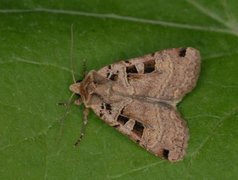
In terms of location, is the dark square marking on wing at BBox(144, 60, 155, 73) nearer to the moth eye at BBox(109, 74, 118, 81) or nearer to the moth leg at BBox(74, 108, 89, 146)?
the moth eye at BBox(109, 74, 118, 81)

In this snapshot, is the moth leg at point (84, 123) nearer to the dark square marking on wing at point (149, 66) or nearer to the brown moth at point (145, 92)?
the brown moth at point (145, 92)

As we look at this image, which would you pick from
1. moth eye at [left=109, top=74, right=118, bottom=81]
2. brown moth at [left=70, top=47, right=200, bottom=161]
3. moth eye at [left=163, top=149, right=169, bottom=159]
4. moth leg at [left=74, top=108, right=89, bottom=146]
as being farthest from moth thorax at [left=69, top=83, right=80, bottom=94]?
moth eye at [left=163, top=149, right=169, bottom=159]

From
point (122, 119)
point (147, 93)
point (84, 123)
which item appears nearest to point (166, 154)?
point (122, 119)

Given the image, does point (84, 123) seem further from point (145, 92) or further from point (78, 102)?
point (145, 92)

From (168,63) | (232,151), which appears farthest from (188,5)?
(232,151)

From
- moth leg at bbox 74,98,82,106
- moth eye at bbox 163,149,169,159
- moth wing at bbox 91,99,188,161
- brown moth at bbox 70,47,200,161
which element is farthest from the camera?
moth leg at bbox 74,98,82,106

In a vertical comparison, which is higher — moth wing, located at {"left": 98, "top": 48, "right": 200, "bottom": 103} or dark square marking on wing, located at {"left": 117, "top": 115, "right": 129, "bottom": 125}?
moth wing, located at {"left": 98, "top": 48, "right": 200, "bottom": 103}

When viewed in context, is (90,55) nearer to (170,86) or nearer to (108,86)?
(108,86)

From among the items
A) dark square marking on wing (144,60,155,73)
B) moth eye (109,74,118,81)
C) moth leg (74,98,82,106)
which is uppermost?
dark square marking on wing (144,60,155,73)
